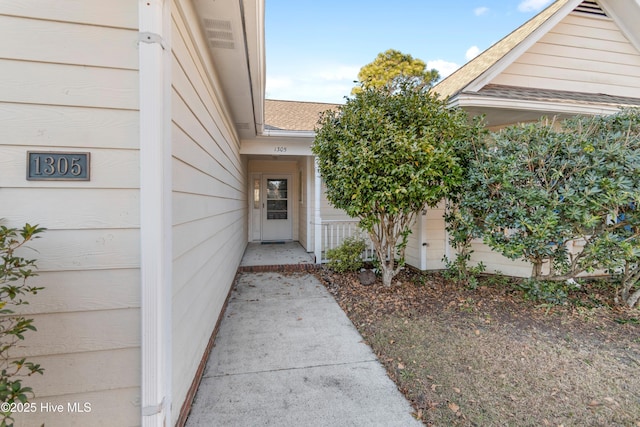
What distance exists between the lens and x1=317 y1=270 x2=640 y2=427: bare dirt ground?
1.98m

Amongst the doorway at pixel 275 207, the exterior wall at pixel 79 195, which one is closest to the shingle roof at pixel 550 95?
the exterior wall at pixel 79 195

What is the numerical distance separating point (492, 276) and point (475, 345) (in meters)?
2.66

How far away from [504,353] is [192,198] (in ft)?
10.1

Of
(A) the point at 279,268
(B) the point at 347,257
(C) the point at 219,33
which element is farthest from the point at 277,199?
(C) the point at 219,33

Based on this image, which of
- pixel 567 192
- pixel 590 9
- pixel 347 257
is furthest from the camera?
pixel 347 257

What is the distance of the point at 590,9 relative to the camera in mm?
5027

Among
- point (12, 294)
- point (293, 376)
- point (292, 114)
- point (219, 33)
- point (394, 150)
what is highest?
point (292, 114)

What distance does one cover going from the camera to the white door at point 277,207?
845cm

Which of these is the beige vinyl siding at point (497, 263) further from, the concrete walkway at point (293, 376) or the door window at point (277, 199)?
the door window at point (277, 199)

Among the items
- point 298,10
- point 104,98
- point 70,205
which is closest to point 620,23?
point 298,10

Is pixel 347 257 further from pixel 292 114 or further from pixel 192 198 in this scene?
pixel 292 114

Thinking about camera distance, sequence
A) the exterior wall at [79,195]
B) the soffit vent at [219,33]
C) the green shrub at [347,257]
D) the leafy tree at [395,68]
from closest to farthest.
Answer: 1. the exterior wall at [79,195]
2. the soffit vent at [219,33]
3. the green shrub at [347,257]
4. the leafy tree at [395,68]

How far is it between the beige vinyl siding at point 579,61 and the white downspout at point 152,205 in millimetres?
5445

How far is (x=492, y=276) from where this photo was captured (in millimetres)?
5008
